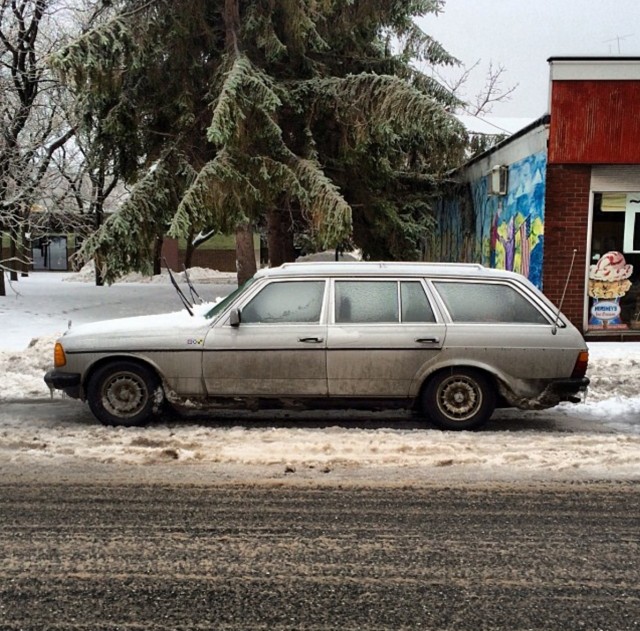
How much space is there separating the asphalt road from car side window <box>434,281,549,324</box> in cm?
199

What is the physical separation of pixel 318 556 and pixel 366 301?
3222 mm

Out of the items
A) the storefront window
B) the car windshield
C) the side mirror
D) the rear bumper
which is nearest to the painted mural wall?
the storefront window

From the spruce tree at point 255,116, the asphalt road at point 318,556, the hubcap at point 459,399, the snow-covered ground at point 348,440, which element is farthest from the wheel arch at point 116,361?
the spruce tree at point 255,116

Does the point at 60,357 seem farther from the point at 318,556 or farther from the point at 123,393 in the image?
the point at 318,556

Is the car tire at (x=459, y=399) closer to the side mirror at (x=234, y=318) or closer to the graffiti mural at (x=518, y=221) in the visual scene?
Result: the side mirror at (x=234, y=318)

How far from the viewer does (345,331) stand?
6.42 m

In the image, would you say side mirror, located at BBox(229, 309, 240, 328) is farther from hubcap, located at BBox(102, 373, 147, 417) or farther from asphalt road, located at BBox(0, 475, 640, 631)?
asphalt road, located at BBox(0, 475, 640, 631)

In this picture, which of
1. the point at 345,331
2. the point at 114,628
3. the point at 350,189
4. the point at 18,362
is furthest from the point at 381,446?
the point at 350,189

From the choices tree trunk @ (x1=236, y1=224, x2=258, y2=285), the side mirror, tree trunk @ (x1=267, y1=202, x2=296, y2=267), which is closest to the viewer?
the side mirror

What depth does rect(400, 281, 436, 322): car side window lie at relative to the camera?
6.52 m

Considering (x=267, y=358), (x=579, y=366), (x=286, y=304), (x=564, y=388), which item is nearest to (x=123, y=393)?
(x=267, y=358)

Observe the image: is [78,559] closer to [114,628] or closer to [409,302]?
[114,628]

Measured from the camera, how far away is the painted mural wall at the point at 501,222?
38.4 ft

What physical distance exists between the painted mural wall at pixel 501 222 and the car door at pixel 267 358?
255 inches
